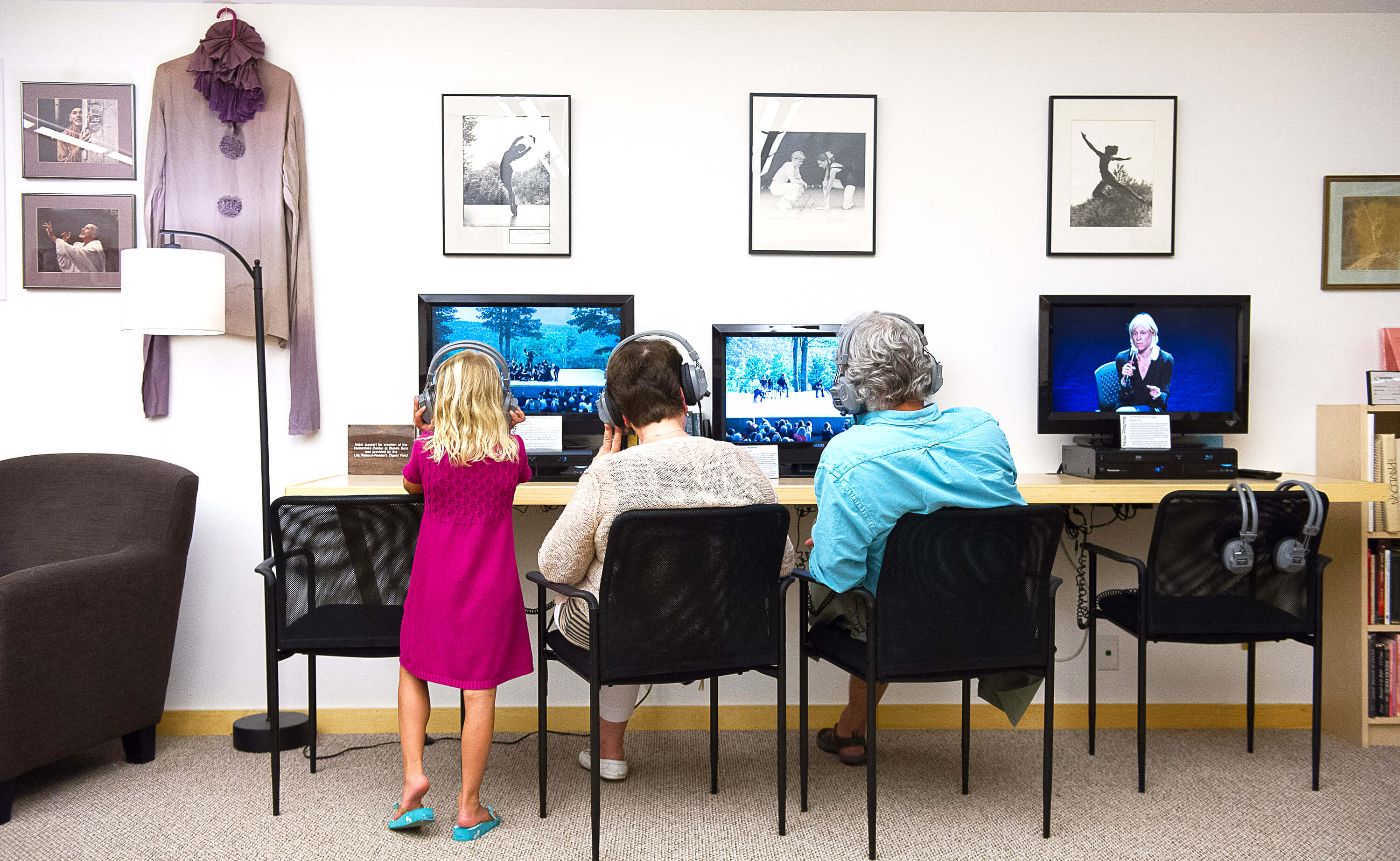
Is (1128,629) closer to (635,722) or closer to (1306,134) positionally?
(635,722)

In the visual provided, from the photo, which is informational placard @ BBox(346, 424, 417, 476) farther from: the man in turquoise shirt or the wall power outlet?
the wall power outlet

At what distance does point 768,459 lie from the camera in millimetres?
2730

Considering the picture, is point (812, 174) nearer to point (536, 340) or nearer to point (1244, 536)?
point (536, 340)

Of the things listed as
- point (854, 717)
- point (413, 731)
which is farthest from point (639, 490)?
Result: point (854, 717)

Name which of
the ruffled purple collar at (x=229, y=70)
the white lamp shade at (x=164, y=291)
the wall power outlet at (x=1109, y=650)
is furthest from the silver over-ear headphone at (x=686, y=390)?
the wall power outlet at (x=1109, y=650)

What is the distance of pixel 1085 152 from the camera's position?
9.92 feet

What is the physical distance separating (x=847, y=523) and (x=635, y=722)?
1.40 m

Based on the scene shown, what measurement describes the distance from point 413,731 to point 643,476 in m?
0.96

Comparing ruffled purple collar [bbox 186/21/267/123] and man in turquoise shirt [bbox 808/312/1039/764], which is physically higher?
ruffled purple collar [bbox 186/21/267/123]

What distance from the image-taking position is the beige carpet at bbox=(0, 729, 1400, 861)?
6.89ft

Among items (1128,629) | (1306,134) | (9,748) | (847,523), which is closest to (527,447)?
(847,523)

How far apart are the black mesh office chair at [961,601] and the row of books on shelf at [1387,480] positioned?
1.65m

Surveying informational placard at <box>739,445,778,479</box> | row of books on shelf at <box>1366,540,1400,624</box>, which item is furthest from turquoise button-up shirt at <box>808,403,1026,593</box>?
row of books on shelf at <box>1366,540,1400,624</box>

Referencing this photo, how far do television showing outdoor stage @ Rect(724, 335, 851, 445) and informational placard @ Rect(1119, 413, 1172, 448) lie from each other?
3.19ft
